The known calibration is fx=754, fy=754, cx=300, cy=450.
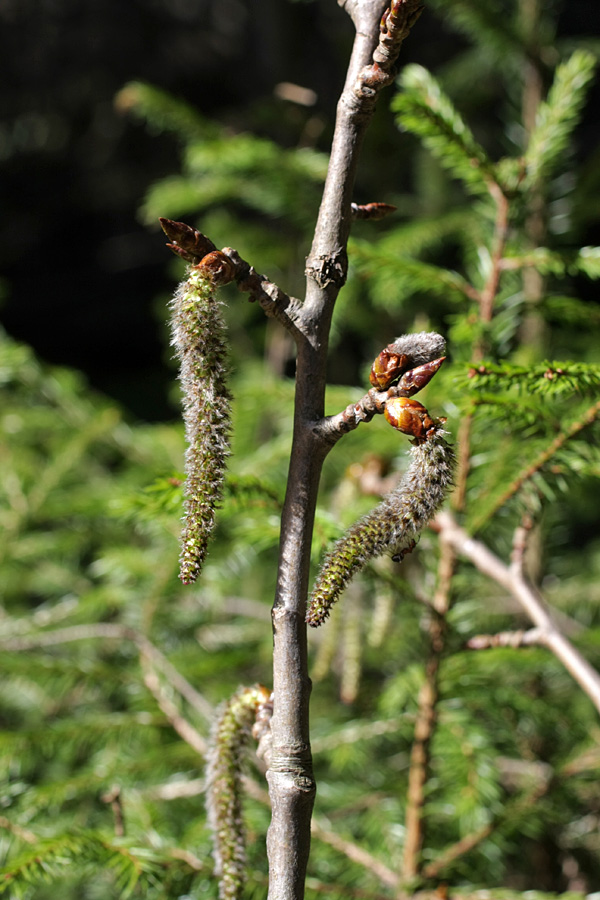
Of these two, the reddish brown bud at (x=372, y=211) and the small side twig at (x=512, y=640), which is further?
the small side twig at (x=512, y=640)

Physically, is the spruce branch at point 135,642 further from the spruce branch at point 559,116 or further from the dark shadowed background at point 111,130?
the dark shadowed background at point 111,130

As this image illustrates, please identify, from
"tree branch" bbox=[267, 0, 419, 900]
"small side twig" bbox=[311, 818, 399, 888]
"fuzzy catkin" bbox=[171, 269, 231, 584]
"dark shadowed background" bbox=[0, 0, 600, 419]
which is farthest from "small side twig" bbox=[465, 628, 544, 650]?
"dark shadowed background" bbox=[0, 0, 600, 419]

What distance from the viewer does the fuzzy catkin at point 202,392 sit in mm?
512

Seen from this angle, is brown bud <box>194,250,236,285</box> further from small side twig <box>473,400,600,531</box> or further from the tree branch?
small side twig <box>473,400,600,531</box>

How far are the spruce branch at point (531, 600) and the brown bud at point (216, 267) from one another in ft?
1.72

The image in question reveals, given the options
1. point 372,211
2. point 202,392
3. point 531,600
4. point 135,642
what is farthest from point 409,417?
point 135,642

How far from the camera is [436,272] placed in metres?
1.04

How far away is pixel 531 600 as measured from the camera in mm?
905

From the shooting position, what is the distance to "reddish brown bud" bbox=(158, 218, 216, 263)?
19.7 inches

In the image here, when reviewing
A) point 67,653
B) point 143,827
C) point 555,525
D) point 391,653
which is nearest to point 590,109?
point 555,525

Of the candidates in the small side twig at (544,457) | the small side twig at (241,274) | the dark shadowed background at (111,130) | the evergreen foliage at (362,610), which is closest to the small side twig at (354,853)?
the evergreen foliage at (362,610)

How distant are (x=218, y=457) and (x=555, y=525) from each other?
4.63 feet

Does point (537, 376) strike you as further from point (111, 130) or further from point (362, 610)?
point (111, 130)

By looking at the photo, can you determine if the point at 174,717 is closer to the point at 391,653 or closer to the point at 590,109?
the point at 391,653
